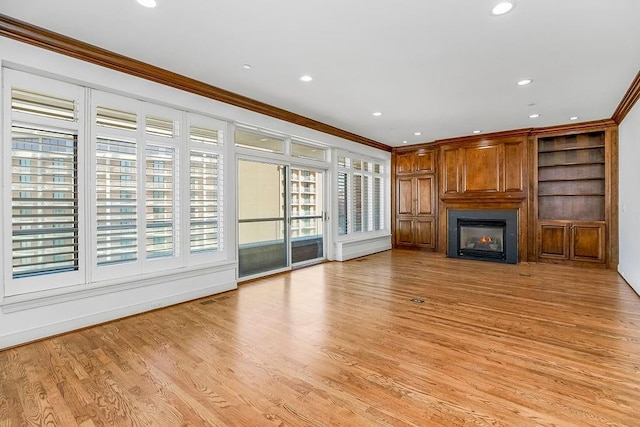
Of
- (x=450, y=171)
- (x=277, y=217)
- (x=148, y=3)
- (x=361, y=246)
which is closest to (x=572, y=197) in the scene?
(x=450, y=171)

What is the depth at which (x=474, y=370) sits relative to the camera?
232 centimetres

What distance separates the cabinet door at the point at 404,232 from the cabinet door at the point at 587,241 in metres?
3.32

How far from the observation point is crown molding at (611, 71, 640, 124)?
3.92 m

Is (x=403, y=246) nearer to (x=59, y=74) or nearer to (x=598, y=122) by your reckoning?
(x=598, y=122)

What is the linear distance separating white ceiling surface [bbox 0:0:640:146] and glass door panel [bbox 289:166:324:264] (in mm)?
1628

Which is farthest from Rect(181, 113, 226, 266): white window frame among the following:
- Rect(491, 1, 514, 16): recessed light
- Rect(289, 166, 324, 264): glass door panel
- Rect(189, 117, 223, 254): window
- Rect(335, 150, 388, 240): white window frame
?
Rect(491, 1, 514, 16): recessed light

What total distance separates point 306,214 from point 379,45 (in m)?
3.68

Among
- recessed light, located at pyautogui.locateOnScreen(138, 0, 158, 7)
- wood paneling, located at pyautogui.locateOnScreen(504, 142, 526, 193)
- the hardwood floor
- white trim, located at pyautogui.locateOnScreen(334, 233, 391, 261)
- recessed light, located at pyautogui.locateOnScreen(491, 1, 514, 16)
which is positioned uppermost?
recessed light, located at pyautogui.locateOnScreen(138, 0, 158, 7)

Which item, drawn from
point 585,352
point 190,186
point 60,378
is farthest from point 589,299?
point 60,378

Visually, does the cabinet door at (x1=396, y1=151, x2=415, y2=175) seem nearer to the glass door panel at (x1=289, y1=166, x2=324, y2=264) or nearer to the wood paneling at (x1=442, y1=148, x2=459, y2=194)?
the wood paneling at (x1=442, y1=148, x2=459, y2=194)

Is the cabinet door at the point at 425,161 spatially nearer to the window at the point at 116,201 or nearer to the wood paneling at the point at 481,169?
the wood paneling at the point at 481,169

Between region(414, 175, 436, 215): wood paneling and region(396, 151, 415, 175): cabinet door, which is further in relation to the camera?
region(396, 151, 415, 175): cabinet door

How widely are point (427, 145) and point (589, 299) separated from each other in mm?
4871

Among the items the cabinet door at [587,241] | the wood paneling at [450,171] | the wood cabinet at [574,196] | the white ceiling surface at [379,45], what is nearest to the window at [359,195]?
the wood paneling at [450,171]
